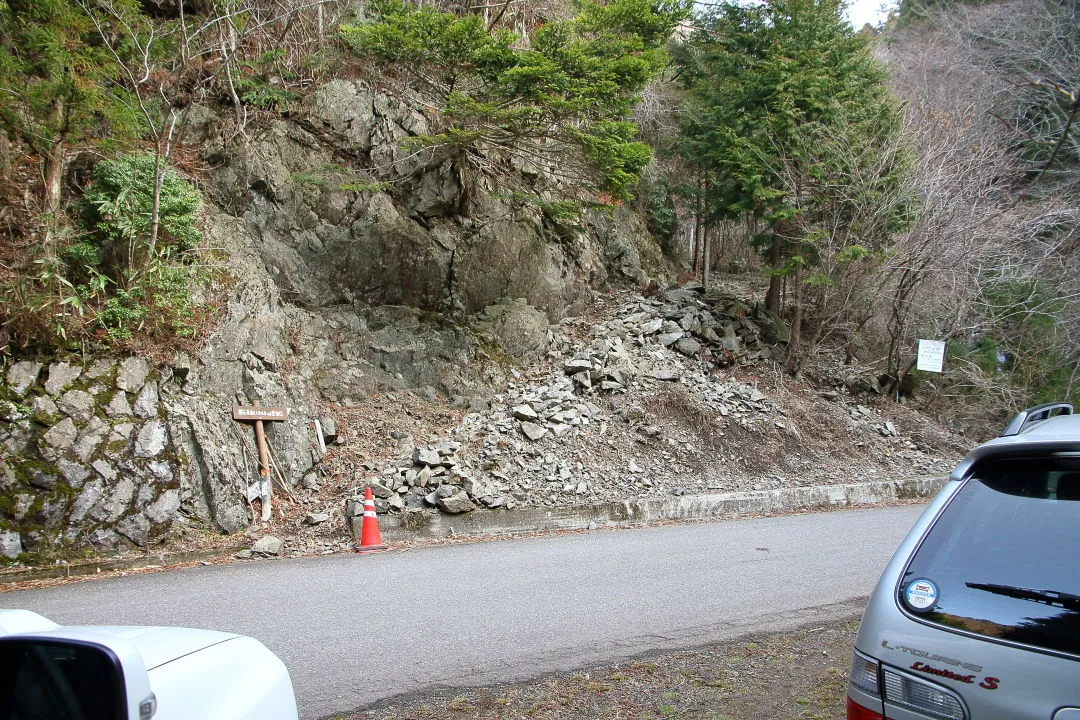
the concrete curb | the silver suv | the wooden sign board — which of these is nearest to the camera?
the silver suv

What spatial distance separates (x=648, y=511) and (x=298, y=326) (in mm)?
7581

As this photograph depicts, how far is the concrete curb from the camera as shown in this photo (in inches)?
406

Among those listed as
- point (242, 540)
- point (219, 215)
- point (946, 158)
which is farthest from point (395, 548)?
point (946, 158)

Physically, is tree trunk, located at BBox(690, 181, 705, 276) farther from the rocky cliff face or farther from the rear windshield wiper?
the rear windshield wiper

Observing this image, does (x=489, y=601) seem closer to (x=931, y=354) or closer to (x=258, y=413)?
(x=258, y=413)

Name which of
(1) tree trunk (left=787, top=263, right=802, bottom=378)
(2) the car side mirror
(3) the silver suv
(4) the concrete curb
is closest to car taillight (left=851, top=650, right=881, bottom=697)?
(3) the silver suv

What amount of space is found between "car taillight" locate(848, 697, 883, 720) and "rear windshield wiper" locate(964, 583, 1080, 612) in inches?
21.6

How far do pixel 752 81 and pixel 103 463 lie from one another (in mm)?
14999

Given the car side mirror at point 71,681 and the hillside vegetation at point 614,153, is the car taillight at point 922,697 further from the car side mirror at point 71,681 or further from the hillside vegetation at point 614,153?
the hillside vegetation at point 614,153

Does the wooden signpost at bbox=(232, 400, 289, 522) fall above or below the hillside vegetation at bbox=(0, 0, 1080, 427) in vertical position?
below

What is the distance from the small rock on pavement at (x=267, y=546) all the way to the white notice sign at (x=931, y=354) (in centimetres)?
1373

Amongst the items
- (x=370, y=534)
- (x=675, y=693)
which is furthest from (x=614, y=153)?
(x=675, y=693)

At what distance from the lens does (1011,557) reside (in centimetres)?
239

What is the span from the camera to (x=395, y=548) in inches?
383
